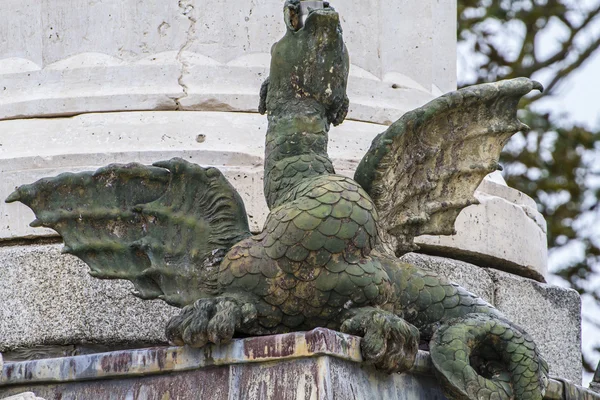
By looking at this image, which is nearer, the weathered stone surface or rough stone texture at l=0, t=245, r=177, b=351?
rough stone texture at l=0, t=245, r=177, b=351

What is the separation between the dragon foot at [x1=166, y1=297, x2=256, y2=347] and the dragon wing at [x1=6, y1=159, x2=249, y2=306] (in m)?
0.21

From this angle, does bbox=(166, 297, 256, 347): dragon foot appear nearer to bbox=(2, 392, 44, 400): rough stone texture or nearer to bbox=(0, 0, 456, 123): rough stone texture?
bbox=(2, 392, 44, 400): rough stone texture

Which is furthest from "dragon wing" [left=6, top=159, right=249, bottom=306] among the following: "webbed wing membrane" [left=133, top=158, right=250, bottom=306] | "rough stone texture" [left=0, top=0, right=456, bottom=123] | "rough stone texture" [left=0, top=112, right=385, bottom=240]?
"rough stone texture" [left=0, top=0, right=456, bottom=123]

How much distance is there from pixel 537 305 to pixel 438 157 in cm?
94

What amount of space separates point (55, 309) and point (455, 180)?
4.07ft

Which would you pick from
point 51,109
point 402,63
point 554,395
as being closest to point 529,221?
point 402,63

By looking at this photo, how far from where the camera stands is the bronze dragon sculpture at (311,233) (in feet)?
11.8

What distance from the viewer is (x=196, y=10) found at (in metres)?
4.93

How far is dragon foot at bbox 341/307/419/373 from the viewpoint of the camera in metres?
3.51

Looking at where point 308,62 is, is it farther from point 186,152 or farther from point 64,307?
point 64,307

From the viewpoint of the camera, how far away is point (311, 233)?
3.58 m

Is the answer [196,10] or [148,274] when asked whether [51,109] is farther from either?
[148,274]

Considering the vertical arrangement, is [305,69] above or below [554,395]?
above

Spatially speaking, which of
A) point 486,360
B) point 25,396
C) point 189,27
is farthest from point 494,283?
point 25,396
